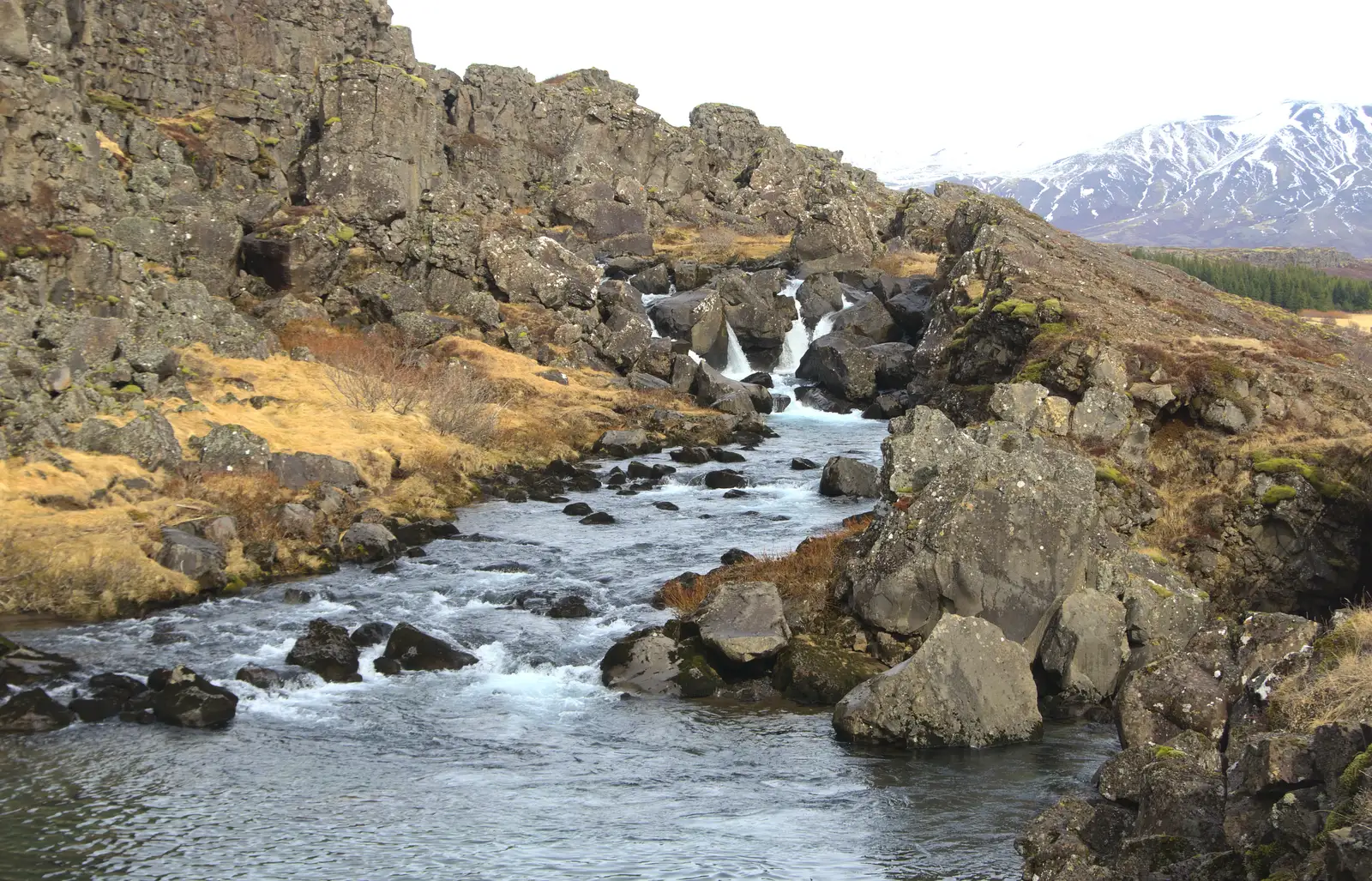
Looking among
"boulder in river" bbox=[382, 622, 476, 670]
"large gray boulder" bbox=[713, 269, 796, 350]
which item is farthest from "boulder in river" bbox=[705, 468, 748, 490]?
"large gray boulder" bbox=[713, 269, 796, 350]

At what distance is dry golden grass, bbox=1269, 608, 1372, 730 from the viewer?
8812mm

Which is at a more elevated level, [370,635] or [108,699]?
[370,635]

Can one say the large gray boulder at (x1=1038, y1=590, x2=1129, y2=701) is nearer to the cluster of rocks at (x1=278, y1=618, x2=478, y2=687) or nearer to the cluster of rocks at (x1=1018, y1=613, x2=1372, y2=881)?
the cluster of rocks at (x1=1018, y1=613, x2=1372, y2=881)

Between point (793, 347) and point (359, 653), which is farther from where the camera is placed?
point (793, 347)

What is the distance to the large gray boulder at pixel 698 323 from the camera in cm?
5641

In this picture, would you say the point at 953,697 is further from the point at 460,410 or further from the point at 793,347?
the point at 793,347

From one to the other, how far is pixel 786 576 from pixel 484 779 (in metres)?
10.0

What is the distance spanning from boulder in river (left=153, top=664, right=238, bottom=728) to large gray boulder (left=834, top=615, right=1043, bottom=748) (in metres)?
10.4

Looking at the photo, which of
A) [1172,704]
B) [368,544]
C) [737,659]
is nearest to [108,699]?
[368,544]

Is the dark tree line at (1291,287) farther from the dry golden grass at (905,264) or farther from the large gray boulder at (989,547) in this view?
the large gray boulder at (989,547)

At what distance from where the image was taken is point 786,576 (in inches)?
926

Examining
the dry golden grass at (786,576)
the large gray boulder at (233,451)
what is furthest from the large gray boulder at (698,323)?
the dry golden grass at (786,576)

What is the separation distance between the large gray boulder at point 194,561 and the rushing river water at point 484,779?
3.90 feet

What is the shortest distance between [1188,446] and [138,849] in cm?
2493
